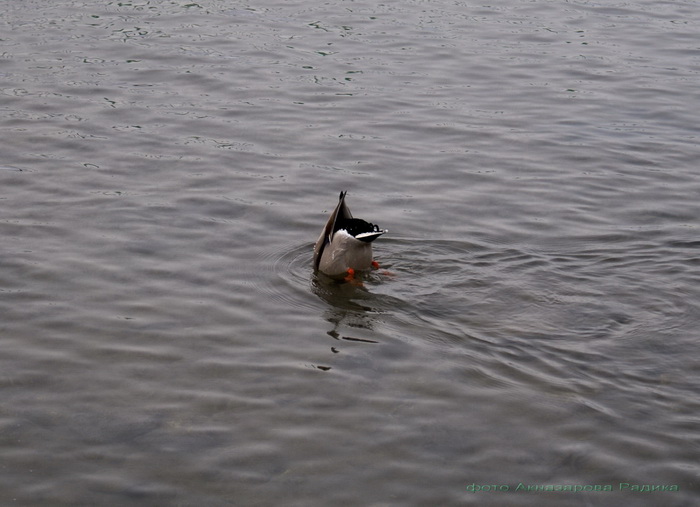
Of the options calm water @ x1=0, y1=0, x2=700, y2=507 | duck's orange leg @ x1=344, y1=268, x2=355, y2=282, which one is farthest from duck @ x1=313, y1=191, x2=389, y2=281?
calm water @ x1=0, y1=0, x2=700, y2=507

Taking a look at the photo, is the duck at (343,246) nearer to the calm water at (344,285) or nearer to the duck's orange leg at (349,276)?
the duck's orange leg at (349,276)

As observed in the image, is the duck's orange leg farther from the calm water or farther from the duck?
the calm water

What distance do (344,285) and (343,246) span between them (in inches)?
14.5

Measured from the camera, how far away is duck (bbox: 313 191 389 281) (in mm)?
8617

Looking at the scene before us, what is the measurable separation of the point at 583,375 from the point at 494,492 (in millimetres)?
1595

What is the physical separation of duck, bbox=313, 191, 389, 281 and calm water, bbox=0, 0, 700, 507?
0.63ft

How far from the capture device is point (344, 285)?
8750 millimetres

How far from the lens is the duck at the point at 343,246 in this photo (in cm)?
862

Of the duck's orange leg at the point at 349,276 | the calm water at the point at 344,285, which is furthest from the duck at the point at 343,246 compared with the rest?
the calm water at the point at 344,285

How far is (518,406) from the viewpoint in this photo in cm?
650

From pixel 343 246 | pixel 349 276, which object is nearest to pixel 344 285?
pixel 349 276

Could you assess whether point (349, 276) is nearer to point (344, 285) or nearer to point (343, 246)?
point (344, 285)

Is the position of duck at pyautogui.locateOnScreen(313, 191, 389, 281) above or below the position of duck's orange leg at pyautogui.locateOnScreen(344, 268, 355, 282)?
above

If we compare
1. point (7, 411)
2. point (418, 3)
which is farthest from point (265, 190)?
point (418, 3)
